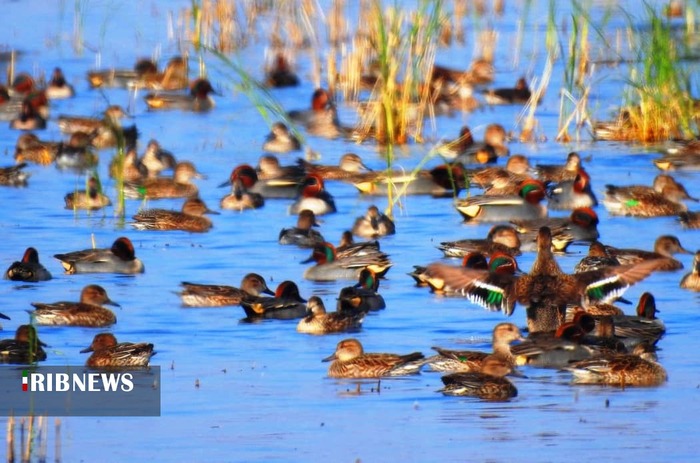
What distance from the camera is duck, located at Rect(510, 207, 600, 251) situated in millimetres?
16969

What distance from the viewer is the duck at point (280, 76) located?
29.0 m

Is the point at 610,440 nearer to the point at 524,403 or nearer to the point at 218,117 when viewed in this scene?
the point at 524,403

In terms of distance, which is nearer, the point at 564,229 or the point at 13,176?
the point at 564,229

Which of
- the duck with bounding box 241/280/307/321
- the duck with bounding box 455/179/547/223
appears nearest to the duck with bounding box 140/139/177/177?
the duck with bounding box 455/179/547/223

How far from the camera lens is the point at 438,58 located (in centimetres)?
3155

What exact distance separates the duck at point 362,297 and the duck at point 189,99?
1293cm

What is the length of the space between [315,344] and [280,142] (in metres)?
10.9

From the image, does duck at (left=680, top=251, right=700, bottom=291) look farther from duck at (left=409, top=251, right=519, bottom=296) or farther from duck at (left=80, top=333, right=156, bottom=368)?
duck at (left=80, top=333, right=156, bottom=368)

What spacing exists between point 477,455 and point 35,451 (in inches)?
90.6

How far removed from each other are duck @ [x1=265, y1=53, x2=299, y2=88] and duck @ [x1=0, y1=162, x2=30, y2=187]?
8139mm

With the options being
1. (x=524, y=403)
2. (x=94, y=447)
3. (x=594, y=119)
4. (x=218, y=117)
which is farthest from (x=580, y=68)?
(x=94, y=447)

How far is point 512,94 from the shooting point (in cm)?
2700

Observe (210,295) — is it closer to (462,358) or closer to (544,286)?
(544,286)

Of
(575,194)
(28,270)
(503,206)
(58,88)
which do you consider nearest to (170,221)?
(28,270)
